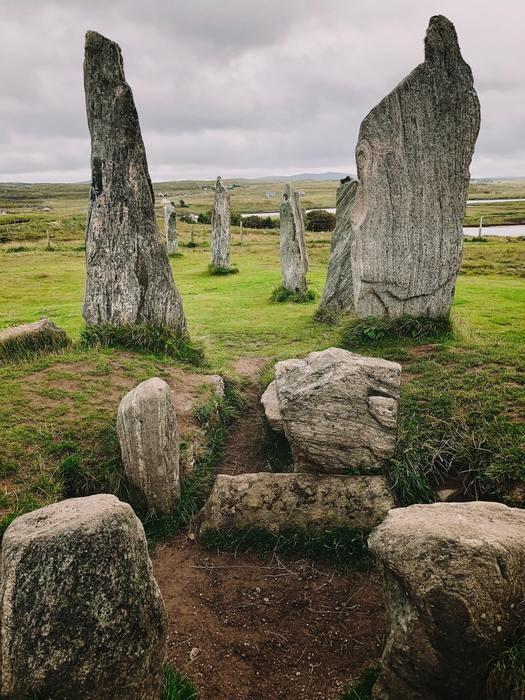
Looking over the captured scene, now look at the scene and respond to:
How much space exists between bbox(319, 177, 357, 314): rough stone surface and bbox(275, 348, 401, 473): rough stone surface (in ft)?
24.2

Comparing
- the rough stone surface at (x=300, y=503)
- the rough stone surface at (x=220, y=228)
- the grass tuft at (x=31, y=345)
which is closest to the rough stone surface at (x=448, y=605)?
the rough stone surface at (x=300, y=503)

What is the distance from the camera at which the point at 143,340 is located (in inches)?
417

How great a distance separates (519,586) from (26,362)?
8.24m

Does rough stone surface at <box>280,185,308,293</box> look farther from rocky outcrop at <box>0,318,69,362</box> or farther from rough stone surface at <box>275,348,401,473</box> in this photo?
rough stone surface at <box>275,348,401,473</box>

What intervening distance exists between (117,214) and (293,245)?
320 inches

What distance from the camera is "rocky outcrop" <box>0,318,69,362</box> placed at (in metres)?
9.66

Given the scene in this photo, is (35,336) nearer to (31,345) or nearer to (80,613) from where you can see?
(31,345)

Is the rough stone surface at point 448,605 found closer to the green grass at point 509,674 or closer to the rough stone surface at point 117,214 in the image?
the green grass at point 509,674

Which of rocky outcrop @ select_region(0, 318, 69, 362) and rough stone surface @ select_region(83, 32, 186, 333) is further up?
rough stone surface @ select_region(83, 32, 186, 333)

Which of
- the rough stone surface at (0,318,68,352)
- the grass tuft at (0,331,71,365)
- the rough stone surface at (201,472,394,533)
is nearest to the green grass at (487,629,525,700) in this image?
the rough stone surface at (201,472,394,533)

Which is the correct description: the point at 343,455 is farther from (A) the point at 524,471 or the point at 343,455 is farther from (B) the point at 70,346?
(B) the point at 70,346

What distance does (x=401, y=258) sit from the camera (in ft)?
35.0

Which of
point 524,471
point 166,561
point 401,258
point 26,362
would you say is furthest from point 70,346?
point 524,471

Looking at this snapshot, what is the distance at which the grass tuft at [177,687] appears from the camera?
13.8 ft
